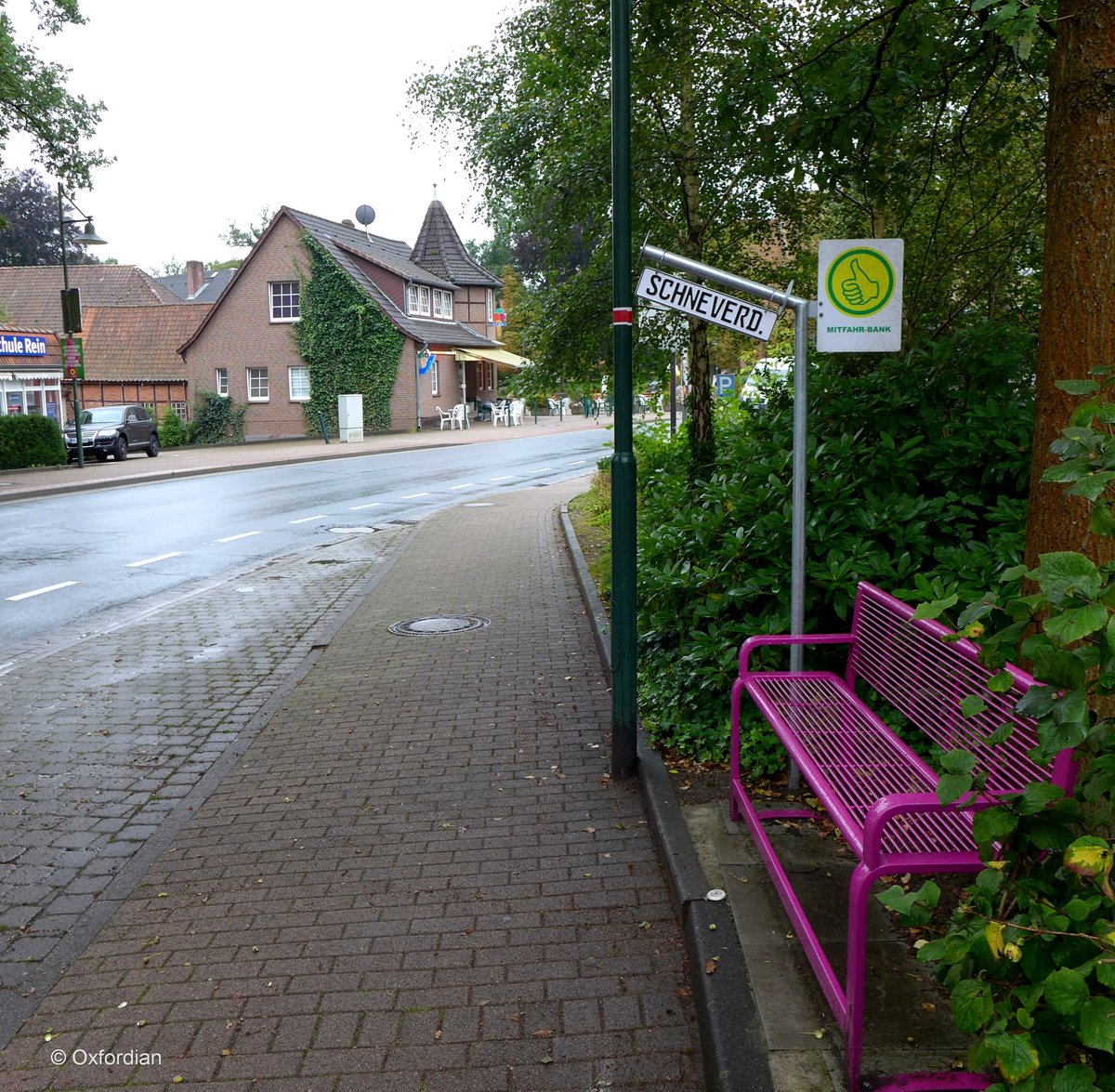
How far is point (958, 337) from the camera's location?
589cm

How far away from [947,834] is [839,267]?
2.46 meters

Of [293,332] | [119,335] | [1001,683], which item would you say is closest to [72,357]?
[293,332]

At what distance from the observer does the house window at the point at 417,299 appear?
4644cm

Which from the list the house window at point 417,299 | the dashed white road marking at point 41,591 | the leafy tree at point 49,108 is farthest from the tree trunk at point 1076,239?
the house window at point 417,299

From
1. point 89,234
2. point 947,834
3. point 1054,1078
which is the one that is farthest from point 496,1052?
point 89,234

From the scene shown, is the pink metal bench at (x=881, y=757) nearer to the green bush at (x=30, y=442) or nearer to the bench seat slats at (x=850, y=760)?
the bench seat slats at (x=850, y=760)

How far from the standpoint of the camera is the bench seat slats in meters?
2.91

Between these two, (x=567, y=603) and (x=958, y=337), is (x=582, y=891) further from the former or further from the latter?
(x=567, y=603)

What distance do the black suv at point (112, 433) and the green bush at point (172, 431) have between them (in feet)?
27.7

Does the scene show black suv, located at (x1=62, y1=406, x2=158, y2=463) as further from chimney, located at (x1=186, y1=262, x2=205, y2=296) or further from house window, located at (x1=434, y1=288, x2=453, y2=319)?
chimney, located at (x1=186, y1=262, x2=205, y2=296)

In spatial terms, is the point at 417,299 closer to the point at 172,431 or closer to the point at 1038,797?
the point at 172,431

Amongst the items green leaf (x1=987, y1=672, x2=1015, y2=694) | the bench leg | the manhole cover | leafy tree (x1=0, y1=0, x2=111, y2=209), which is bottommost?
the manhole cover

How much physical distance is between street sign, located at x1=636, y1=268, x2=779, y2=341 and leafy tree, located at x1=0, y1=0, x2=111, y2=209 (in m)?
22.8

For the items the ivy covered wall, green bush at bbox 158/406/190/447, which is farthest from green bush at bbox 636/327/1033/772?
green bush at bbox 158/406/190/447
